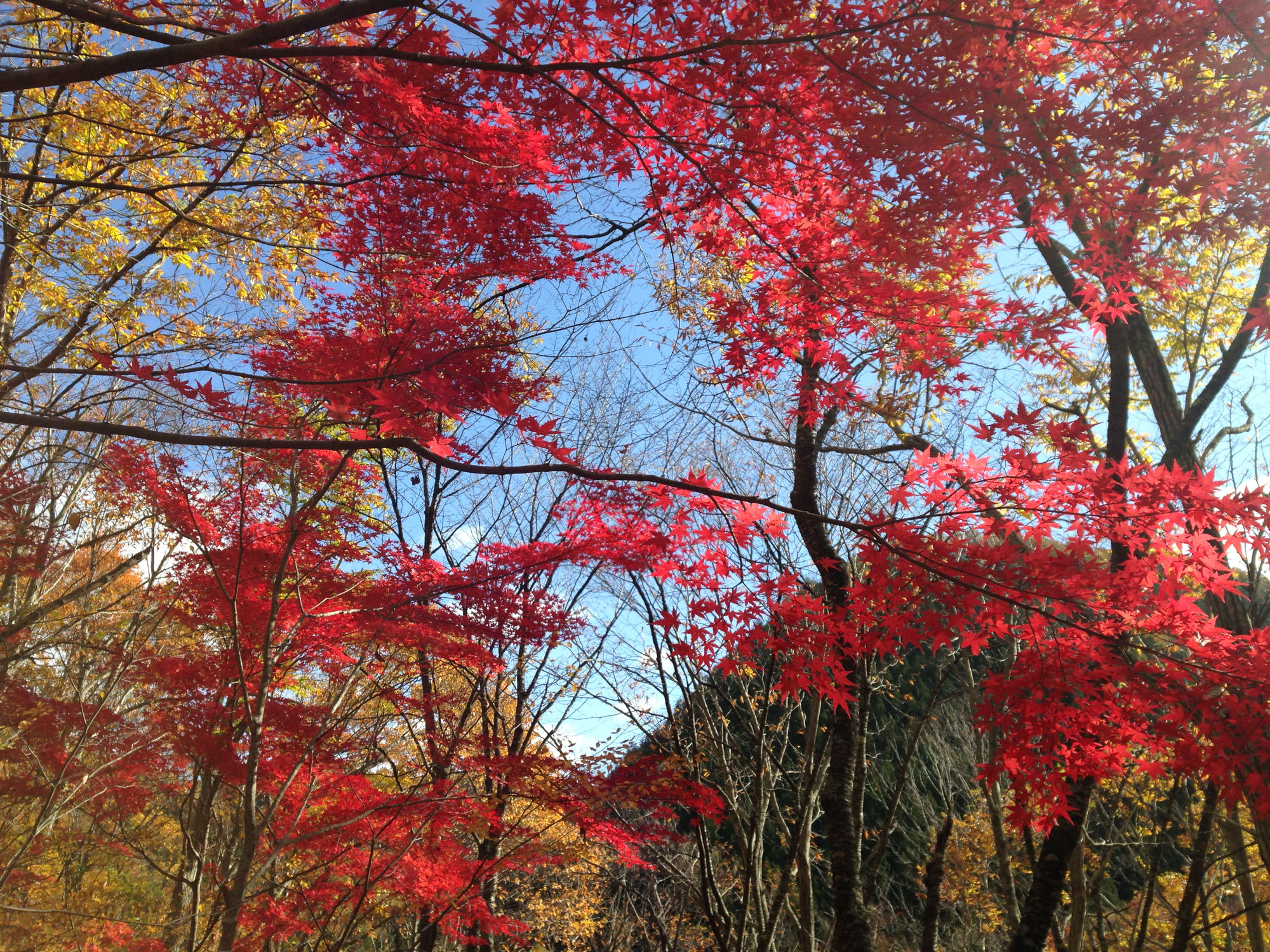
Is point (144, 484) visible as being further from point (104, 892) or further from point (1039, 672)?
point (104, 892)

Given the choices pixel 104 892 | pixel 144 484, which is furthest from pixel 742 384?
pixel 104 892

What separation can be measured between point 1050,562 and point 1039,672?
1.94 ft

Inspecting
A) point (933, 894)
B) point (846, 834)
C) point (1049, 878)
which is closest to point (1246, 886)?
point (1049, 878)

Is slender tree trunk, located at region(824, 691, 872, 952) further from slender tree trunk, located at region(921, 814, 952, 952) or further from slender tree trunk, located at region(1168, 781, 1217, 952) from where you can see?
slender tree trunk, located at region(1168, 781, 1217, 952)

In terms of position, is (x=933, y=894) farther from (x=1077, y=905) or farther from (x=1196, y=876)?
(x=1196, y=876)

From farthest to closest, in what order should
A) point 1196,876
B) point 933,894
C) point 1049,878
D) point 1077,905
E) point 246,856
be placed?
1. point 1077,905
2. point 933,894
3. point 1196,876
4. point 1049,878
5. point 246,856

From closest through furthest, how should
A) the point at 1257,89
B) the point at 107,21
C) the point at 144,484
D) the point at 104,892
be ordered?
the point at 107,21
the point at 1257,89
the point at 144,484
the point at 104,892

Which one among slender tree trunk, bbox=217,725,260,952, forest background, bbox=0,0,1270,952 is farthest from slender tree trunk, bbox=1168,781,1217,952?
slender tree trunk, bbox=217,725,260,952

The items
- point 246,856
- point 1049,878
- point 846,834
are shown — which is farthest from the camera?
point 846,834

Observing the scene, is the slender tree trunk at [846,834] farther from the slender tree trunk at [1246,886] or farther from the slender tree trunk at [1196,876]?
the slender tree trunk at [1246,886]

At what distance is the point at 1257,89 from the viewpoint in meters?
3.65

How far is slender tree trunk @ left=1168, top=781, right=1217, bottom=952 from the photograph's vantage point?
4031mm

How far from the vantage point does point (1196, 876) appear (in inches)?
166

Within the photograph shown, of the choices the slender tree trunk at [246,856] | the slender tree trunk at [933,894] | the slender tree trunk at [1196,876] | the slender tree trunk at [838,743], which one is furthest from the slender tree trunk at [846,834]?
the slender tree trunk at [246,856]
